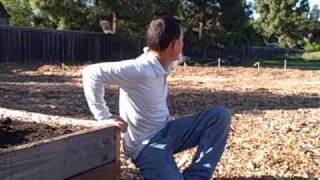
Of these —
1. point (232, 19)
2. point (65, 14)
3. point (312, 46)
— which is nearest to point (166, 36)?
point (65, 14)

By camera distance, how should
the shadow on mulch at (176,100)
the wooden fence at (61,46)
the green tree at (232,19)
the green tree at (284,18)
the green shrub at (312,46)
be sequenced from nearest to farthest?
the shadow on mulch at (176,100) → the wooden fence at (61,46) → the green tree at (232,19) → the green tree at (284,18) → the green shrub at (312,46)

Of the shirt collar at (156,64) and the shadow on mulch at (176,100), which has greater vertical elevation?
the shirt collar at (156,64)

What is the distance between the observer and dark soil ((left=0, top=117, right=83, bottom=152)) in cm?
381

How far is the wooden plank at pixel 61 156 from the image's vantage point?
10.2 feet

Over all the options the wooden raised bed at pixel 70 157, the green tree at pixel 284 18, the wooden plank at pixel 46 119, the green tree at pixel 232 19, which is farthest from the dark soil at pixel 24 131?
the green tree at pixel 284 18

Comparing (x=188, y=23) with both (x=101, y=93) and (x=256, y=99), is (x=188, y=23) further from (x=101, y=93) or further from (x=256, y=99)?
(x=101, y=93)

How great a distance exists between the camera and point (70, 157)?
3.50 m

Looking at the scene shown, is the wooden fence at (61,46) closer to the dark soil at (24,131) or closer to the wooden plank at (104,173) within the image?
the dark soil at (24,131)

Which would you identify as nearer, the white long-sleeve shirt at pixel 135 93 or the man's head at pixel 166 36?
the white long-sleeve shirt at pixel 135 93

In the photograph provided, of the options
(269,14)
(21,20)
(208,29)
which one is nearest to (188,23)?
(208,29)

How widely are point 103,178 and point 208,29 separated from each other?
41011mm

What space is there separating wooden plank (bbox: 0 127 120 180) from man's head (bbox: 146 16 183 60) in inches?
23.9

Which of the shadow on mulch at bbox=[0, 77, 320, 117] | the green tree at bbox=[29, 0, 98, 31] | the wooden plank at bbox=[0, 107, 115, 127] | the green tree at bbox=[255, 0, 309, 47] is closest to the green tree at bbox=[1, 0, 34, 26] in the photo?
the green tree at bbox=[29, 0, 98, 31]

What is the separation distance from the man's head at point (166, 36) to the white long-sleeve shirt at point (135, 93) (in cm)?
9
